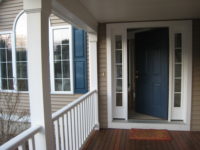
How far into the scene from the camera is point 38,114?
1.52m

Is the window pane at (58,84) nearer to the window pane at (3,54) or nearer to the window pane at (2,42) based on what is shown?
the window pane at (3,54)

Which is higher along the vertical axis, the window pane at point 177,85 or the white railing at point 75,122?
the window pane at point 177,85

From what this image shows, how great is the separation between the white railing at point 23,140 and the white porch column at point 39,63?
8cm

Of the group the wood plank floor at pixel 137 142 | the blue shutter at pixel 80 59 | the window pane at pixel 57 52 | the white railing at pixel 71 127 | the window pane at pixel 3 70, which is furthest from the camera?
the window pane at pixel 3 70

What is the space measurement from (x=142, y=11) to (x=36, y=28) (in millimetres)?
2038

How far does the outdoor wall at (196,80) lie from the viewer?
11.6ft

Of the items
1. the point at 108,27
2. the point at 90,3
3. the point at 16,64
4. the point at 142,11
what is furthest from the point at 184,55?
the point at 16,64

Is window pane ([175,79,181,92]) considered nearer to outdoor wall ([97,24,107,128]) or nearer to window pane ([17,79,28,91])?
outdoor wall ([97,24,107,128])

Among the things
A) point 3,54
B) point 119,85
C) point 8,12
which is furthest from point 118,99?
point 8,12

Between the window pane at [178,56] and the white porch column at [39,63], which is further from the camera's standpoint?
the window pane at [178,56]

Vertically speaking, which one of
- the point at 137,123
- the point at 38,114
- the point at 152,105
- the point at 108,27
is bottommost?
the point at 137,123

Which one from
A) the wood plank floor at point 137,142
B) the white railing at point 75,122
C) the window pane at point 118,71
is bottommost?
the wood plank floor at point 137,142

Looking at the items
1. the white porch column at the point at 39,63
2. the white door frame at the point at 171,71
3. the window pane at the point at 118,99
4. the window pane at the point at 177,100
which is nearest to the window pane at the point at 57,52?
the white door frame at the point at 171,71

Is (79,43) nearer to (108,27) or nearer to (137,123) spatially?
(108,27)
